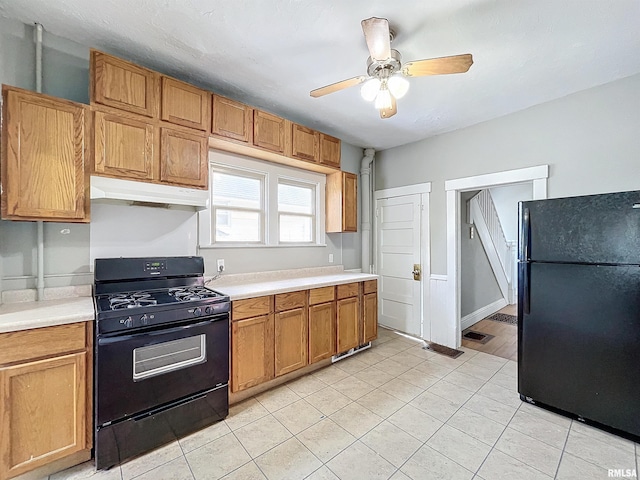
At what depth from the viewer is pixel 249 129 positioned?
2.77 meters

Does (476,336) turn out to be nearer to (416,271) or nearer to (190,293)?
(416,271)

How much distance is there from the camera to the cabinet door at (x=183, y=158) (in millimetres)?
2275

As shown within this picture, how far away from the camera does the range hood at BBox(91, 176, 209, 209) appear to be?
1993mm

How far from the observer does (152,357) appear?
188 cm

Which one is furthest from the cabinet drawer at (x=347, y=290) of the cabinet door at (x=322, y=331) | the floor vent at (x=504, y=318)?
the floor vent at (x=504, y=318)

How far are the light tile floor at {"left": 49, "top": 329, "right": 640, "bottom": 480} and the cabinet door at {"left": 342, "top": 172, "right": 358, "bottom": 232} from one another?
190 cm

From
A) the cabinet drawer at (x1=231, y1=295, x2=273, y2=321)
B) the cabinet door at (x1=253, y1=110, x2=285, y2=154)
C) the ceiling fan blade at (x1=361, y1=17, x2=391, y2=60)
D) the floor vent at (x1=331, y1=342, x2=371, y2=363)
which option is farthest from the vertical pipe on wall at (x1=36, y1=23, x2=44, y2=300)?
the floor vent at (x1=331, y1=342, x2=371, y2=363)

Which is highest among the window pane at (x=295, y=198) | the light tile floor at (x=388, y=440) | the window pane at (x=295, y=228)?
the window pane at (x=295, y=198)

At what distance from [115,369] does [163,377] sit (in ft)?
0.96

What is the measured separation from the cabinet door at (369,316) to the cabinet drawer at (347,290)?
0.20 metres

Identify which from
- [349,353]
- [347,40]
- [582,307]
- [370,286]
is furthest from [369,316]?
[347,40]

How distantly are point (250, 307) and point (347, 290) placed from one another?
1.25 meters

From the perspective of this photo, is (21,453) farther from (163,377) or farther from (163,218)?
(163,218)

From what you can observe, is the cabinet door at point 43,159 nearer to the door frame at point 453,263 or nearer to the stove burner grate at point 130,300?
the stove burner grate at point 130,300
